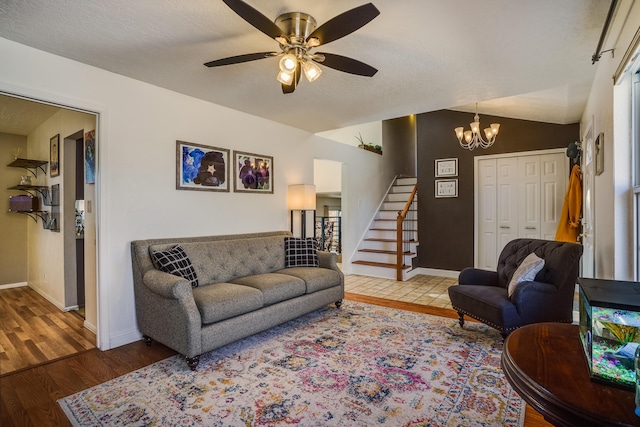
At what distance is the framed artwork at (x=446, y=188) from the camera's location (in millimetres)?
5895

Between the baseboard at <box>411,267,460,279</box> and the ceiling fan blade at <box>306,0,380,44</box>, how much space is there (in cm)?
485

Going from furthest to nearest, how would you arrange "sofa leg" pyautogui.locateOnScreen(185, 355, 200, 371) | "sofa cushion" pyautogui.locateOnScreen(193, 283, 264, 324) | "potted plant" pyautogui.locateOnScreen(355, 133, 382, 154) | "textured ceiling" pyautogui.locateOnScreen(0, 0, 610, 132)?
"potted plant" pyautogui.locateOnScreen(355, 133, 382, 154) < "sofa cushion" pyautogui.locateOnScreen(193, 283, 264, 324) < "sofa leg" pyautogui.locateOnScreen(185, 355, 200, 371) < "textured ceiling" pyautogui.locateOnScreen(0, 0, 610, 132)

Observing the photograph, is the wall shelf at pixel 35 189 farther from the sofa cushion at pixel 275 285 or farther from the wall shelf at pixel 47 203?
the sofa cushion at pixel 275 285

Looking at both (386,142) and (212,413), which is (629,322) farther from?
(386,142)

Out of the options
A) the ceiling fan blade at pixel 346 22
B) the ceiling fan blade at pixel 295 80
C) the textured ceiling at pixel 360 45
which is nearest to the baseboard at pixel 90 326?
the textured ceiling at pixel 360 45

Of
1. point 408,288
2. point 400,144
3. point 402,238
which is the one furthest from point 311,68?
point 400,144

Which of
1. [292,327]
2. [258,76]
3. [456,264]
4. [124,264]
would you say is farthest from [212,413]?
[456,264]

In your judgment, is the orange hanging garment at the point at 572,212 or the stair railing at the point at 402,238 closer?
the orange hanging garment at the point at 572,212

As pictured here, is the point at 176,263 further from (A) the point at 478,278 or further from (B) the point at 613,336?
(A) the point at 478,278

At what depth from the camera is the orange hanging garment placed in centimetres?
404

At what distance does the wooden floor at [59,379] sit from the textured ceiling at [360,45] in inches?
96.8

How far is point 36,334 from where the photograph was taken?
3119 millimetres

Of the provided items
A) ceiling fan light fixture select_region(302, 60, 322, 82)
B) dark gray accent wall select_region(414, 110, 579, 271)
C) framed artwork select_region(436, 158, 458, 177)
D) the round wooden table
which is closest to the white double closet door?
dark gray accent wall select_region(414, 110, 579, 271)

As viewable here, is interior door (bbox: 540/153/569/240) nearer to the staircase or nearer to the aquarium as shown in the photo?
the staircase
